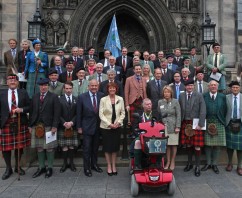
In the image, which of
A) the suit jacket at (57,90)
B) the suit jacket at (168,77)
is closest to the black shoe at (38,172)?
the suit jacket at (57,90)

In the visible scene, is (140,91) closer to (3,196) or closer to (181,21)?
(3,196)

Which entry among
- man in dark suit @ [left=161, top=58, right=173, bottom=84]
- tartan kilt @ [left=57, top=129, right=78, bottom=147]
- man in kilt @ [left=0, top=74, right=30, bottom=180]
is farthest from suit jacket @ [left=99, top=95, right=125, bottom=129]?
man in dark suit @ [left=161, top=58, right=173, bottom=84]

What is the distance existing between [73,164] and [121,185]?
144 cm

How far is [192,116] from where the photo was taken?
6.33 m

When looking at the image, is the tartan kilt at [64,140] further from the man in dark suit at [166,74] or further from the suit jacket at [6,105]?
the man in dark suit at [166,74]

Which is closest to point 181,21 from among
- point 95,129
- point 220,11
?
point 220,11

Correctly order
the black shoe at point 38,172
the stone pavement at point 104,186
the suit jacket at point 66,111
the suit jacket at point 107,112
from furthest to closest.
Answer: the suit jacket at point 66,111
the black shoe at point 38,172
the suit jacket at point 107,112
the stone pavement at point 104,186

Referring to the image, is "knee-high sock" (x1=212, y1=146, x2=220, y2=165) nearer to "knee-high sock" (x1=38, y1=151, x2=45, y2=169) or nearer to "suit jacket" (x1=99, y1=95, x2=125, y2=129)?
"suit jacket" (x1=99, y1=95, x2=125, y2=129)

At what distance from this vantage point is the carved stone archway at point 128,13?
1311 centimetres

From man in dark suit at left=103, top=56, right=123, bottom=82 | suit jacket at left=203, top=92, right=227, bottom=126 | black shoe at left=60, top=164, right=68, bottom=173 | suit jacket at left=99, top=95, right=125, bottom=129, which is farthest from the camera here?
man in dark suit at left=103, top=56, right=123, bottom=82

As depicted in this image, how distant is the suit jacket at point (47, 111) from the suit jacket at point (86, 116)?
434 mm

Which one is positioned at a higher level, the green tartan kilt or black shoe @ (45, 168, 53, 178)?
the green tartan kilt

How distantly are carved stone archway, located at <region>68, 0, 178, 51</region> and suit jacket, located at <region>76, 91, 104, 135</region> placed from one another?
23.8 feet

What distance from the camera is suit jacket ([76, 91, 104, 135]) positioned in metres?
6.29
